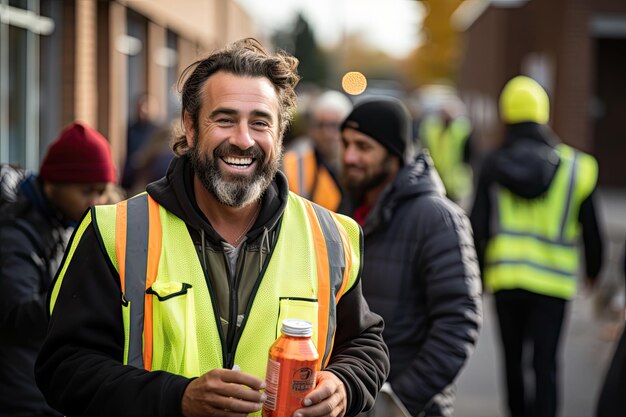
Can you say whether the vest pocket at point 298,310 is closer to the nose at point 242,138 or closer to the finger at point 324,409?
the finger at point 324,409

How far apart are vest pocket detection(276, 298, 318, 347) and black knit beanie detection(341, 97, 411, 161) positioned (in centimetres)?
191

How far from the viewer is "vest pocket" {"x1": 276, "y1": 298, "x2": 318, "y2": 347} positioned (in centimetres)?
286

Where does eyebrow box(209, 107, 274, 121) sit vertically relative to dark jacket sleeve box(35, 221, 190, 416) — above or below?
above

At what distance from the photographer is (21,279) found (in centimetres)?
399

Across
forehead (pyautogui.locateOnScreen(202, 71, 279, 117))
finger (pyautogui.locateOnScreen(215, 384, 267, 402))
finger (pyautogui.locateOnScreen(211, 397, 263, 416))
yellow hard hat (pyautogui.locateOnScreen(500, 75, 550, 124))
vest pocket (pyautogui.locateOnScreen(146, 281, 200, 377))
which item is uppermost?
yellow hard hat (pyautogui.locateOnScreen(500, 75, 550, 124))

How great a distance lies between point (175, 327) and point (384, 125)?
86.8 inches

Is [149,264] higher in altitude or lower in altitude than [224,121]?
lower

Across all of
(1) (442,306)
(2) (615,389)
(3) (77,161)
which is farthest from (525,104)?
(3) (77,161)

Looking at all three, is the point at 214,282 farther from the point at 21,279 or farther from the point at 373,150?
the point at 373,150

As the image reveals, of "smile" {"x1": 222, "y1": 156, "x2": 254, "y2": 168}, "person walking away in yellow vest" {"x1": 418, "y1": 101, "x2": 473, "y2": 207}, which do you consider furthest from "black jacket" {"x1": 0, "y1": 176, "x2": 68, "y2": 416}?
"person walking away in yellow vest" {"x1": 418, "y1": 101, "x2": 473, "y2": 207}

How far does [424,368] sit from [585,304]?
8542 millimetres

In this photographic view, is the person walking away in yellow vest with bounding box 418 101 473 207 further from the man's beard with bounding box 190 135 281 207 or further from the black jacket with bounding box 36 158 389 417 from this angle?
the man's beard with bounding box 190 135 281 207

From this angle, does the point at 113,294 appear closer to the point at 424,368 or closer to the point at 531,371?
the point at 424,368

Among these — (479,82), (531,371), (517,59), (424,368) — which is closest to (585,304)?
(531,371)
